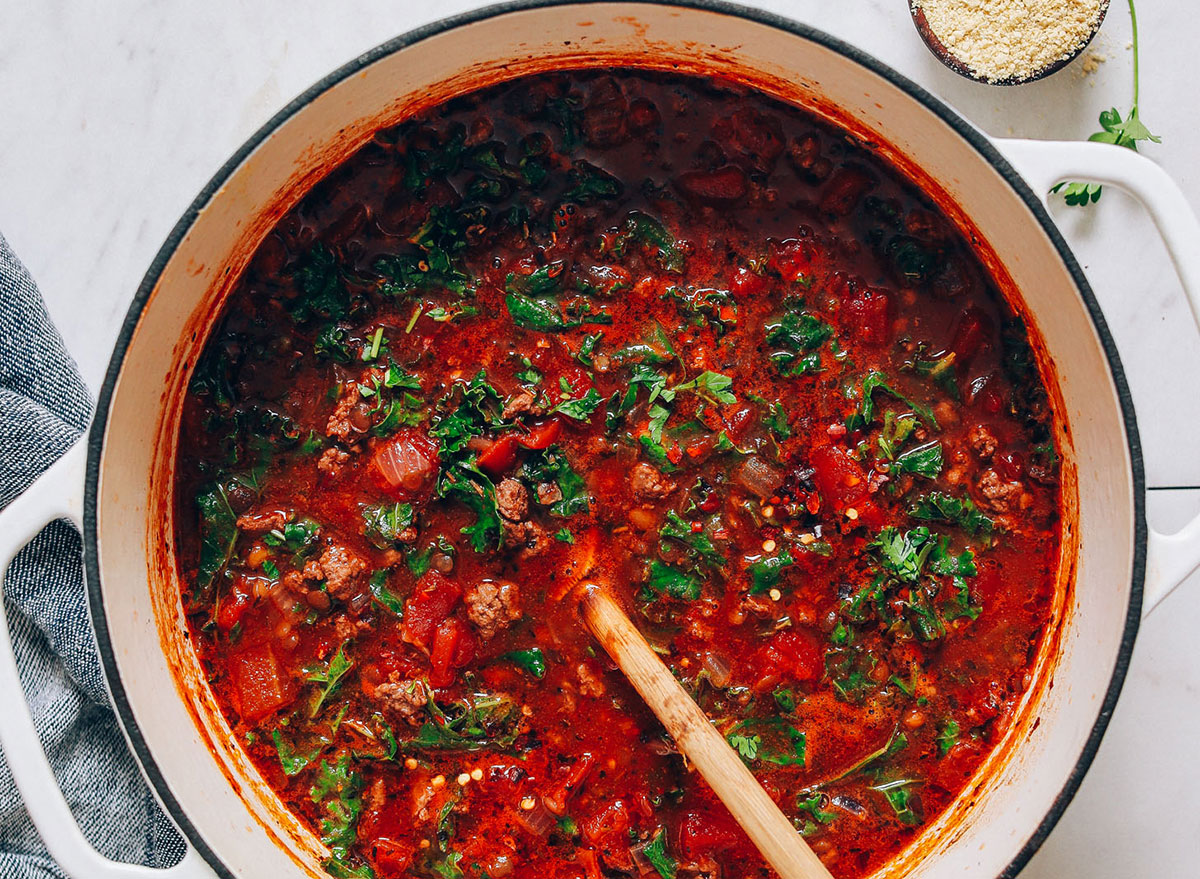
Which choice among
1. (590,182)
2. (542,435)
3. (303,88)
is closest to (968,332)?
(590,182)

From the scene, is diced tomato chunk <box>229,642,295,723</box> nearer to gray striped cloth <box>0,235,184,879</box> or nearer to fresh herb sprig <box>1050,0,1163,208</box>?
gray striped cloth <box>0,235,184,879</box>

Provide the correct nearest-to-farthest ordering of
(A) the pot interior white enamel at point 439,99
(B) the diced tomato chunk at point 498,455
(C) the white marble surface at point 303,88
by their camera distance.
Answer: (A) the pot interior white enamel at point 439,99 → (B) the diced tomato chunk at point 498,455 → (C) the white marble surface at point 303,88

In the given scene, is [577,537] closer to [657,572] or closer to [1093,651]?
[657,572]

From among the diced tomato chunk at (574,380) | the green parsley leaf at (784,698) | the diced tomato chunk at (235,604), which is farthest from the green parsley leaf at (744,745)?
the diced tomato chunk at (235,604)

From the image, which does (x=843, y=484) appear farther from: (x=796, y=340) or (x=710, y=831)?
(x=710, y=831)

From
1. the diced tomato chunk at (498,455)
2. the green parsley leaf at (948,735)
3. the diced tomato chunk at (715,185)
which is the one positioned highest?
the diced tomato chunk at (715,185)

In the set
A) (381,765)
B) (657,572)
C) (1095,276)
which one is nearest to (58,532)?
(381,765)

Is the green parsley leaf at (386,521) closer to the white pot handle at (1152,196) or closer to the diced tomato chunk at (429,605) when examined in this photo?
the diced tomato chunk at (429,605)

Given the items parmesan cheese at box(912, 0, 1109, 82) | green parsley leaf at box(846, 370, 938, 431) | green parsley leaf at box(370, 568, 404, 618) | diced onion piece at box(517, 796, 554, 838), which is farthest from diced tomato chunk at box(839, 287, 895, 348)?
diced onion piece at box(517, 796, 554, 838)
